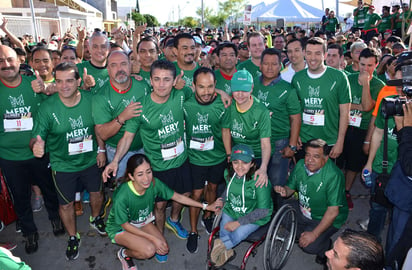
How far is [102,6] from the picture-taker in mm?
57312

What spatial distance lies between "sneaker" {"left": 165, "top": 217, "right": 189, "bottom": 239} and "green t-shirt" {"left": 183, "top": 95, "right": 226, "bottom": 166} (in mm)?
996

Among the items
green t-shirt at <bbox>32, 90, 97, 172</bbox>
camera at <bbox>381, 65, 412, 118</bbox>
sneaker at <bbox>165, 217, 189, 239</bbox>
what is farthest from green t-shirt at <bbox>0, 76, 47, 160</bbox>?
camera at <bbox>381, 65, 412, 118</bbox>

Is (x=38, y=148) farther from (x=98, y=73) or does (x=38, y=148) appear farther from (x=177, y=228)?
(x=177, y=228)

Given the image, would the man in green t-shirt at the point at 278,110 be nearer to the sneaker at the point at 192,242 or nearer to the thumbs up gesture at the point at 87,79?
the sneaker at the point at 192,242

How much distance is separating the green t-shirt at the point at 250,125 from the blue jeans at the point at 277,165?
396mm

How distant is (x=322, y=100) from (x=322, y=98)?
3 cm

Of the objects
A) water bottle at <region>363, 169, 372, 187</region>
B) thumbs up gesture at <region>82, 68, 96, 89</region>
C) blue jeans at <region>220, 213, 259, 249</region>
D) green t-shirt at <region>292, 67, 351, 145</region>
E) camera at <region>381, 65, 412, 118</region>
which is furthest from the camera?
thumbs up gesture at <region>82, 68, 96, 89</region>

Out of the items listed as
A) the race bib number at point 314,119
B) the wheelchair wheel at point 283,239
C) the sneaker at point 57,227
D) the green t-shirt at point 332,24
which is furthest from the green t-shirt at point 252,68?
the green t-shirt at point 332,24

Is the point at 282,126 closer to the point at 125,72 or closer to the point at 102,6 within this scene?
the point at 125,72

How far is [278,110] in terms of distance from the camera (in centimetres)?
407

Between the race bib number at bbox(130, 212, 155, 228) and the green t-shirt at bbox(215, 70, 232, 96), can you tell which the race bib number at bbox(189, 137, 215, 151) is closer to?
the race bib number at bbox(130, 212, 155, 228)

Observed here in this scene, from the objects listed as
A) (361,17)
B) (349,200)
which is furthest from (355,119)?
(361,17)

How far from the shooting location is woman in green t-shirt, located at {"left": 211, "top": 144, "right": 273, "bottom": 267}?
11.0ft

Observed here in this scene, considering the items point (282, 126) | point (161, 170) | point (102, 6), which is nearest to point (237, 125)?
point (282, 126)
